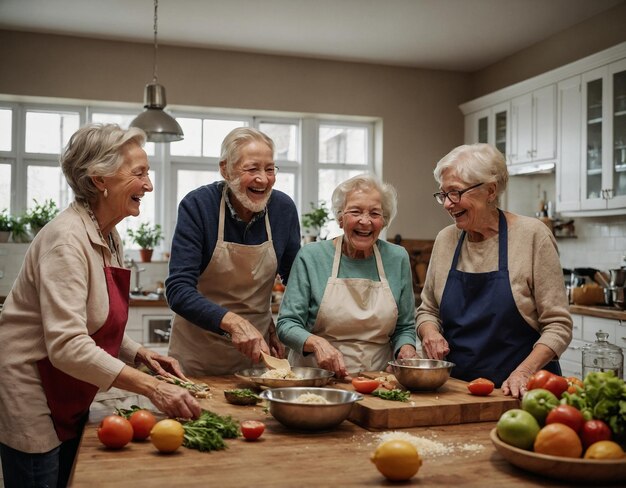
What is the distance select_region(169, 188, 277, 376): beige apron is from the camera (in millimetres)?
2730

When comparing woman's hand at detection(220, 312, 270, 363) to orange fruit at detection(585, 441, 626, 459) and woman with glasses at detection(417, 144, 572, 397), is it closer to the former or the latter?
woman with glasses at detection(417, 144, 572, 397)

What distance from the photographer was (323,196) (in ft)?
25.4

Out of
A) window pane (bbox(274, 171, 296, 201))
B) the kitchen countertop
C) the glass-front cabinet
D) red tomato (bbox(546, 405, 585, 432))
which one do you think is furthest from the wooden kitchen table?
window pane (bbox(274, 171, 296, 201))

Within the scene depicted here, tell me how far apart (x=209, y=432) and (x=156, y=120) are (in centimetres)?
342

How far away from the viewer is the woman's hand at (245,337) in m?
2.30

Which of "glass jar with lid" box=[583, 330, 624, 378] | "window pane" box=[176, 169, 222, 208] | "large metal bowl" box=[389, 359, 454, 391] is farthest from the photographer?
"window pane" box=[176, 169, 222, 208]

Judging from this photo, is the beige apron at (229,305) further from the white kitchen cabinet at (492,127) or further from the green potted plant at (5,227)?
the white kitchen cabinet at (492,127)

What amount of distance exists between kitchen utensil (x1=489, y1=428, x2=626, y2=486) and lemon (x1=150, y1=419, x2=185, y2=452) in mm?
713

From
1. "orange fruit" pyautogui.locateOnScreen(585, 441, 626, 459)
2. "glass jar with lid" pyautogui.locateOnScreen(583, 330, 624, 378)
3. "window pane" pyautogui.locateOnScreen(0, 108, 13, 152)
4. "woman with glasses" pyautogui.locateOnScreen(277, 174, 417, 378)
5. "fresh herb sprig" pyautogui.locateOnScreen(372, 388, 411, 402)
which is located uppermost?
"window pane" pyautogui.locateOnScreen(0, 108, 13, 152)

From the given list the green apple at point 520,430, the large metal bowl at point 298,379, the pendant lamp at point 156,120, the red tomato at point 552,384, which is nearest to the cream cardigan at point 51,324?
the large metal bowl at point 298,379

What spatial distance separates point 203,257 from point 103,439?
3.78 feet

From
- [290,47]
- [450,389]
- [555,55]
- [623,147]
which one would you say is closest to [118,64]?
[290,47]

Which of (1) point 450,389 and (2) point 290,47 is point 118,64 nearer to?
(2) point 290,47

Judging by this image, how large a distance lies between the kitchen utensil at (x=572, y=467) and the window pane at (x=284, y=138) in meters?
6.32
